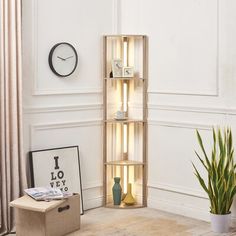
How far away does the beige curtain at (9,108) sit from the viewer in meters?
4.42

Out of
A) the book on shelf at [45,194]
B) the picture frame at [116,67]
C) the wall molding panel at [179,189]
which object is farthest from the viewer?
the picture frame at [116,67]

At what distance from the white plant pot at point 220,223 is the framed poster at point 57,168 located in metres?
1.21

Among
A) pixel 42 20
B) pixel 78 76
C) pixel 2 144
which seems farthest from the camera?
pixel 78 76

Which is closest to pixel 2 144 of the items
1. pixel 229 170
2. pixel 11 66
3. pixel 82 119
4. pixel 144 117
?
pixel 11 66

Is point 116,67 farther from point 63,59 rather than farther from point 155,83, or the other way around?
point 63,59

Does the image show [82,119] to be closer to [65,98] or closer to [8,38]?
[65,98]

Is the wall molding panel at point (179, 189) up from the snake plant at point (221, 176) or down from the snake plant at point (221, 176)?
down

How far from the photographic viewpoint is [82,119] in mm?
5199

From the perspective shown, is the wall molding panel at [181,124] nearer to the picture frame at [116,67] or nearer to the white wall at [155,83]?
A: the white wall at [155,83]

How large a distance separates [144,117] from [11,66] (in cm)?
142

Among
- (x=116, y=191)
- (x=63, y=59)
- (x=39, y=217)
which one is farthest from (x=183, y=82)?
(x=39, y=217)

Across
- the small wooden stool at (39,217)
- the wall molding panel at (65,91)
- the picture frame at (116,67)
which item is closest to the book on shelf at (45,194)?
the small wooden stool at (39,217)

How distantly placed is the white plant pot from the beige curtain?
5.15 feet

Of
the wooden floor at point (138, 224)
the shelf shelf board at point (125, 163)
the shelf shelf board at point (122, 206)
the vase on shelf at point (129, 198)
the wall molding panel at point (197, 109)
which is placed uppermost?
the wall molding panel at point (197, 109)
